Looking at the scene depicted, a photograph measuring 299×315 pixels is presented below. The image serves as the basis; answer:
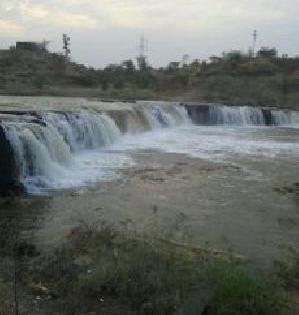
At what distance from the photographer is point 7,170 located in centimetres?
1365

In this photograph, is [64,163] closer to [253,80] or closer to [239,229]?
[239,229]

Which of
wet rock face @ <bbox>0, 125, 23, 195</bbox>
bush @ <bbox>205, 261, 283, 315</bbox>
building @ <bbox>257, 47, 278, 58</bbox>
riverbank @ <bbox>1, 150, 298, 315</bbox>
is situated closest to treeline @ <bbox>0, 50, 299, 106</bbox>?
building @ <bbox>257, 47, 278, 58</bbox>

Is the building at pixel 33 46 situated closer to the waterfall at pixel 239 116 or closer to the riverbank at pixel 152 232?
the waterfall at pixel 239 116

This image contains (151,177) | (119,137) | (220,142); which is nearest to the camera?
(151,177)

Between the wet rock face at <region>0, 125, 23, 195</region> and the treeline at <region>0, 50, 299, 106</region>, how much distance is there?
2324cm

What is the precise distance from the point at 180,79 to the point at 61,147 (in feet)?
96.4

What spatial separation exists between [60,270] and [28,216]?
11.9 feet

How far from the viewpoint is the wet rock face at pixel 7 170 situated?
1299cm

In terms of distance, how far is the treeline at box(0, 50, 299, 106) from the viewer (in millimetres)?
40875

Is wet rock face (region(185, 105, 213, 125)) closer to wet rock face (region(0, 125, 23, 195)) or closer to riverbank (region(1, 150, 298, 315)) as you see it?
riverbank (region(1, 150, 298, 315))

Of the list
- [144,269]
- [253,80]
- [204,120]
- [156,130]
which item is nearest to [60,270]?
[144,269]

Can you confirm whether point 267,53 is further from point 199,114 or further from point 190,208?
point 190,208

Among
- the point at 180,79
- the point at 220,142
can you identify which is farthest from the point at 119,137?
the point at 180,79

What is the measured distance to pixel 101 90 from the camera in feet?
135
